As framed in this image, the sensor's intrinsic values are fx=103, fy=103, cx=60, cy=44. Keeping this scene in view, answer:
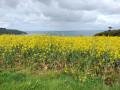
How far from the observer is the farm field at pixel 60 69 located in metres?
2.95

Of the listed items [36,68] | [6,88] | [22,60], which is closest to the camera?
[6,88]

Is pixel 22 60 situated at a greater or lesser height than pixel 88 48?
lesser

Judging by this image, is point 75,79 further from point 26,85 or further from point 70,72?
point 26,85

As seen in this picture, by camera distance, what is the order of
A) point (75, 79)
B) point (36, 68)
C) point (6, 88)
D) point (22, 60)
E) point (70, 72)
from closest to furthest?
point (6, 88) < point (75, 79) < point (70, 72) < point (36, 68) < point (22, 60)

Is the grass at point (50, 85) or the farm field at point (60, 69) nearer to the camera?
the grass at point (50, 85)

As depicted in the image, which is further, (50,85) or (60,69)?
(60,69)

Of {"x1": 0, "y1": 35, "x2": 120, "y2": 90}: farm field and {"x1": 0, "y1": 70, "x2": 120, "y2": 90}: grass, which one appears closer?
{"x1": 0, "y1": 70, "x2": 120, "y2": 90}: grass

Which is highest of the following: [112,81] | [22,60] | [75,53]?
[75,53]

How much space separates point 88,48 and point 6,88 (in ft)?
12.0

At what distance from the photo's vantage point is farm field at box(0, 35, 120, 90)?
2951 mm

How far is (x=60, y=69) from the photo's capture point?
13.1 ft

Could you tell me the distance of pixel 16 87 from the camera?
9.05ft

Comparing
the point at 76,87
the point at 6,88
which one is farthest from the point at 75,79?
the point at 6,88

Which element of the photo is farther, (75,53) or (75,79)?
(75,53)
